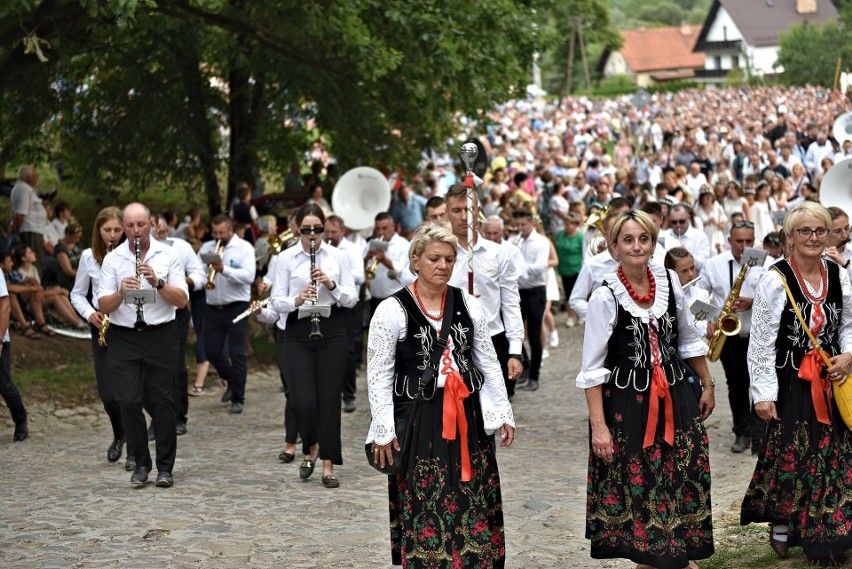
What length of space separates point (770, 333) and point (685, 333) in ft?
1.72

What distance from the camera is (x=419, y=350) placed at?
6.53m

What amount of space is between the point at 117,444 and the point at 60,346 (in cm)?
562

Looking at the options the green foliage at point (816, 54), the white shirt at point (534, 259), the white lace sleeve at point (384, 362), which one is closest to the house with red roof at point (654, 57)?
the green foliage at point (816, 54)

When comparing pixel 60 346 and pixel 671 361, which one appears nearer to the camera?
pixel 671 361

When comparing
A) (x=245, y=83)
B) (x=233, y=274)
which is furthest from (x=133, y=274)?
(x=245, y=83)

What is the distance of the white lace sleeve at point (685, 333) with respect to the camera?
22.5ft

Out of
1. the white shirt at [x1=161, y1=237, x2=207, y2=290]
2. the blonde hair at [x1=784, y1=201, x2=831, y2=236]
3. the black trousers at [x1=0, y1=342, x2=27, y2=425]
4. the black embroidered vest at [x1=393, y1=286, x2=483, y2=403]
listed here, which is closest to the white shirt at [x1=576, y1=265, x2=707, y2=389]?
the black embroidered vest at [x1=393, y1=286, x2=483, y2=403]

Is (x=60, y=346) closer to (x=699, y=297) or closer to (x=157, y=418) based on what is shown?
(x=157, y=418)

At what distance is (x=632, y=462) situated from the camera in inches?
262

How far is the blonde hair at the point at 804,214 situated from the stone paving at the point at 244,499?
6.85 feet

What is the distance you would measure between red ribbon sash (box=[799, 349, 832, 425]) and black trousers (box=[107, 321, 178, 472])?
4.62 meters

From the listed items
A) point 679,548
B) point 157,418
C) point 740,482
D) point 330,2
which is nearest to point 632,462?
point 679,548

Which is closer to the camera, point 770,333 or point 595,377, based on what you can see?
point 595,377

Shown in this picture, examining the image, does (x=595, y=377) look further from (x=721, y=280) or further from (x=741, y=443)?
(x=741, y=443)
